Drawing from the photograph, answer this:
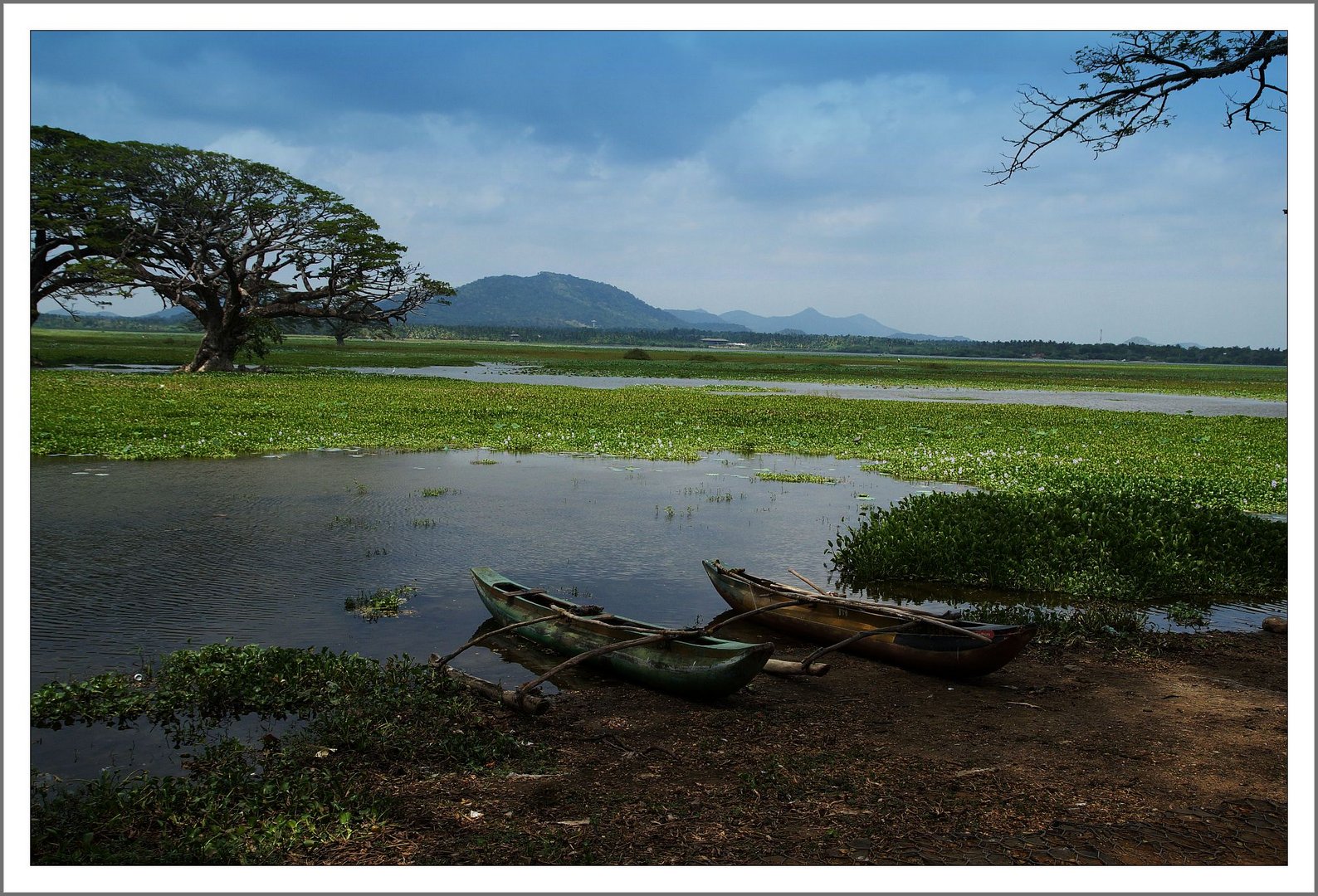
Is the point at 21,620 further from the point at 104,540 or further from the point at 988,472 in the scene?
the point at 988,472

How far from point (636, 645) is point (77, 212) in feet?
166

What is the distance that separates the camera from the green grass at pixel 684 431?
68.2ft

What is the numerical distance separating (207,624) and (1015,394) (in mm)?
55905

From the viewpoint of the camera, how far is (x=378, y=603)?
10195mm

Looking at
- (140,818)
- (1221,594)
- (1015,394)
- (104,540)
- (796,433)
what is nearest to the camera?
(140,818)

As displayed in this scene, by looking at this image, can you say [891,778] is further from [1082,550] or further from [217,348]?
[217,348]

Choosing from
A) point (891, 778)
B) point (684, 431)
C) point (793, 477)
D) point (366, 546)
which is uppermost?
point (684, 431)

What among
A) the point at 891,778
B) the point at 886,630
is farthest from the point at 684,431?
the point at 891,778

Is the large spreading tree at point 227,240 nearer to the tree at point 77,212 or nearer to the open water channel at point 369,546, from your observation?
the tree at point 77,212

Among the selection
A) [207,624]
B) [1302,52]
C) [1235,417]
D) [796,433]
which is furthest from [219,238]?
[1302,52]

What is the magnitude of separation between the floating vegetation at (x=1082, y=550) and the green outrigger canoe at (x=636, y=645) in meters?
4.74

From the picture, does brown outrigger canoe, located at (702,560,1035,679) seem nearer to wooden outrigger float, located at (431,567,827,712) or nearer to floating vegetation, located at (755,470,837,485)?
wooden outrigger float, located at (431,567,827,712)

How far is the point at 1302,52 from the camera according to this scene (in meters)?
5.38

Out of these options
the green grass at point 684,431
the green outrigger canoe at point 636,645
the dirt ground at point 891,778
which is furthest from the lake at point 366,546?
the green grass at point 684,431
